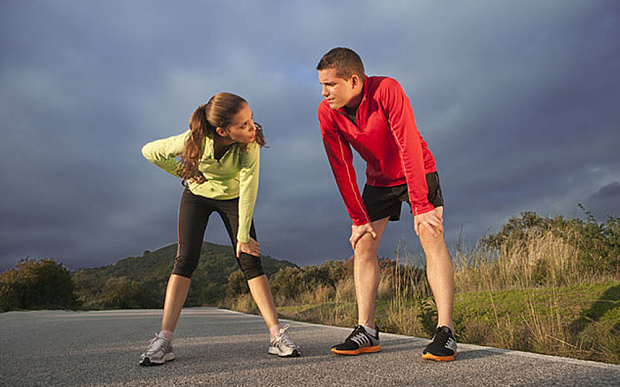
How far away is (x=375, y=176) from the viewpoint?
3.26 m

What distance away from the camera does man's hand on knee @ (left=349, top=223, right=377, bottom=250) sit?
3.05m

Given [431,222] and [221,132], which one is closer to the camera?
[431,222]

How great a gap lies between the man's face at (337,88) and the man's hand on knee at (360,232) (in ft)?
3.03

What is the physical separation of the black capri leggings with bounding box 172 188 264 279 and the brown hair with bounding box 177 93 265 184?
0.35 metres

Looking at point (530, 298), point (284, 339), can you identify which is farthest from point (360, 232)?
point (530, 298)

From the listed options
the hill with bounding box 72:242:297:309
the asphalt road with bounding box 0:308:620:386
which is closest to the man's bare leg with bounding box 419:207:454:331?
the asphalt road with bounding box 0:308:620:386

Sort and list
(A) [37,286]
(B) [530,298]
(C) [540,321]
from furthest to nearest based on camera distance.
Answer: (A) [37,286], (B) [530,298], (C) [540,321]

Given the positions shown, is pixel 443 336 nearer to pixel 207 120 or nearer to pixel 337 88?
pixel 337 88

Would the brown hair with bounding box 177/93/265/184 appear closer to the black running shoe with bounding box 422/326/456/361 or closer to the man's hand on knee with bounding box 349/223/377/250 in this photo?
the man's hand on knee with bounding box 349/223/377/250

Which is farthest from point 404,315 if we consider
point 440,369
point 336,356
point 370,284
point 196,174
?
point 196,174

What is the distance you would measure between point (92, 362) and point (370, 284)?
2.02 m

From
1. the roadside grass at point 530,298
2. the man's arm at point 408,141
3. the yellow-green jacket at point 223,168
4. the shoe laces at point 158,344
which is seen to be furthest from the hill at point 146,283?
the man's arm at point 408,141

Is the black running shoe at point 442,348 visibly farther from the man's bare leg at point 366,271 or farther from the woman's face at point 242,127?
the woman's face at point 242,127

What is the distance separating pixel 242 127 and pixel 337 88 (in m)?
0.73
